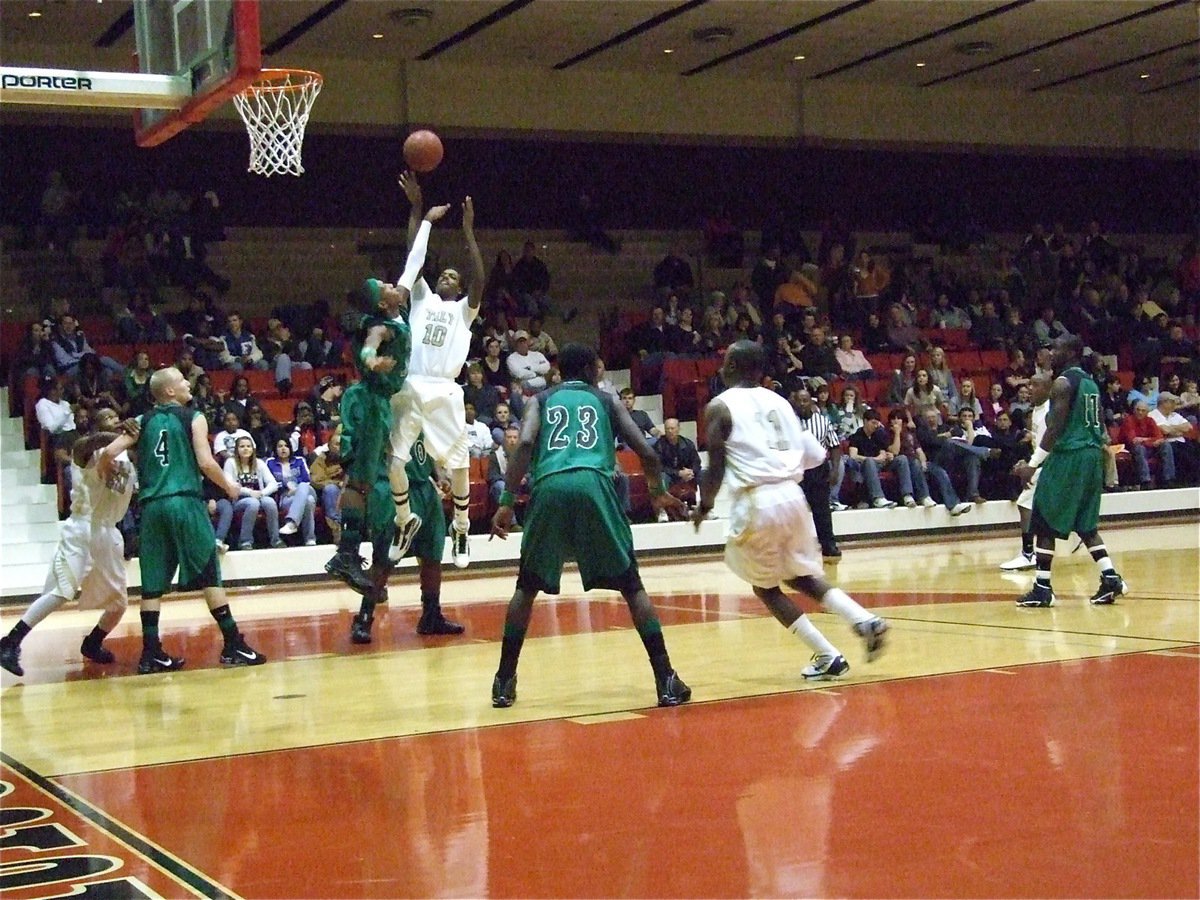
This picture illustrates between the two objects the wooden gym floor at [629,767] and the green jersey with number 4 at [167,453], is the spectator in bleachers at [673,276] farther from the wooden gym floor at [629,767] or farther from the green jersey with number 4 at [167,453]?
the green jersey with number 4 at [167,453]

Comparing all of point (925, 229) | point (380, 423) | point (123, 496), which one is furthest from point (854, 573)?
point (925, 229)

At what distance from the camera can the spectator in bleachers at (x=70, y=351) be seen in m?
15.4

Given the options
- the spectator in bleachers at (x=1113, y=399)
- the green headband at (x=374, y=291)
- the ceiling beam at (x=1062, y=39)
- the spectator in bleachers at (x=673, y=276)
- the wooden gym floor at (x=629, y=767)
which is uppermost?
the ceiling beam at (x=1062, y=39)

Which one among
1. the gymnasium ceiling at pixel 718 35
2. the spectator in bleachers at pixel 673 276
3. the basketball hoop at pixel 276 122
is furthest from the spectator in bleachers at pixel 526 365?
the basketball hoop at pixel 276 122

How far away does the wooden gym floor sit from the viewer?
156 inches

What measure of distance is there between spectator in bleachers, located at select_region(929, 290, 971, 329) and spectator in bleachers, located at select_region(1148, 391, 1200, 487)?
299 cm

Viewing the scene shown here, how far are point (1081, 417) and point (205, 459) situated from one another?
509 cm

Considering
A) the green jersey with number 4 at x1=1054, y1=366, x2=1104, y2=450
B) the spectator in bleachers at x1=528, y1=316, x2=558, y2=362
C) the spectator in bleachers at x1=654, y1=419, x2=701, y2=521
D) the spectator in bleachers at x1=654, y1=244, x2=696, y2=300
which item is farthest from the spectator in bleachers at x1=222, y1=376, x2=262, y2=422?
the green jersey with number 4 at x1=1054, y1=366, x2=1104, y2=450

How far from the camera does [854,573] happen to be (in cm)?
1248

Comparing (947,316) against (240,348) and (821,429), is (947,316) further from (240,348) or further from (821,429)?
(240,348)

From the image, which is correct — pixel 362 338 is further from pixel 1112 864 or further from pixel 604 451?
pixel 1112 864

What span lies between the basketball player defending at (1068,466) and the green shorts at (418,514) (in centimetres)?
362

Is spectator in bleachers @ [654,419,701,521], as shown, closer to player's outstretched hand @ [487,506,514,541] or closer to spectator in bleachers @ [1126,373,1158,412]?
spectator in bleachers @ [1126,373,1158,412]

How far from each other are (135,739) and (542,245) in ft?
52.9
